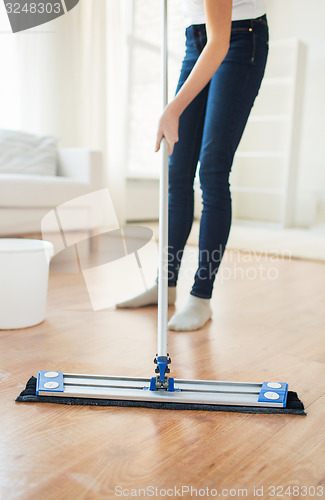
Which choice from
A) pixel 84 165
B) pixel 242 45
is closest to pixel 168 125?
pixel 242 45

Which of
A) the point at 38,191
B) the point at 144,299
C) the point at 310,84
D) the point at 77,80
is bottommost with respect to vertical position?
the point at 144,299

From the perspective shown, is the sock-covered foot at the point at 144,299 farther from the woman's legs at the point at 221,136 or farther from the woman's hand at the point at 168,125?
the woman's hand at the point at 168,125

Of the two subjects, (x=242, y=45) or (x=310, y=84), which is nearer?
(x=242, y=45)

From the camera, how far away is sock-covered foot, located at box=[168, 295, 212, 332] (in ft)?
4.44

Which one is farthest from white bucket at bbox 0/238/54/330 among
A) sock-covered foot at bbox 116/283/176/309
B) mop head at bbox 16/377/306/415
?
mop head at bbox 16/377/306/415

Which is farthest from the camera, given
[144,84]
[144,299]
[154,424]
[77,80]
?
[144,84]

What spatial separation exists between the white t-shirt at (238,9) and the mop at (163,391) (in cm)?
57

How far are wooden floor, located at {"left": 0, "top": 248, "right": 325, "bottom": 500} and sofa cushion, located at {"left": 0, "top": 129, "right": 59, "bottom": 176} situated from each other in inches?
49.5

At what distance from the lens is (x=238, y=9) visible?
50.1 inches

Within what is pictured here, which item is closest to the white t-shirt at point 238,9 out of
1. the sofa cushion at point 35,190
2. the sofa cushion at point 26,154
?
the sofa cushion at point 35,190

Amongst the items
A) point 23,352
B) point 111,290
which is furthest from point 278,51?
point 23,352

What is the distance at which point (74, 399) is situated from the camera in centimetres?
88

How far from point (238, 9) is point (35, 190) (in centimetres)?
131

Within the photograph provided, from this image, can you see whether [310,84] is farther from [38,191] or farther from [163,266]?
[163,266]
